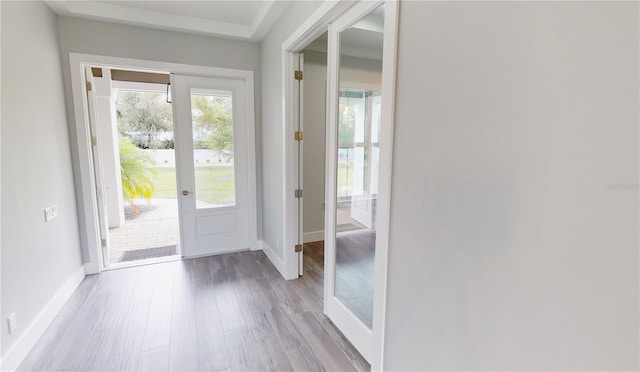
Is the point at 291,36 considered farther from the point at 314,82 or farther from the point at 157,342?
the point at 157,342

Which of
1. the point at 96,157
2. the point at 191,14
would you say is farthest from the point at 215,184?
the point at 191,14

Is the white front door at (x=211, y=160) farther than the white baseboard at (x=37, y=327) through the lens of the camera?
Yes

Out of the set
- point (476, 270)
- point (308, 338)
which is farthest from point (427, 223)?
point (308, 338)

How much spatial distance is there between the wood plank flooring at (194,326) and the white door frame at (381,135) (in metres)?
0.42

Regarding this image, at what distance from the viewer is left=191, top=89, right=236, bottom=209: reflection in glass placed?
3.45 meters

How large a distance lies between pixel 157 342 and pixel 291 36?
2.68 metres

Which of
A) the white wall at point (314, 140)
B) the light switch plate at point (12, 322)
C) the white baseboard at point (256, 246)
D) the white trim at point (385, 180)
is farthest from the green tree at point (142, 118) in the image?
the white trim at point (385, 180)

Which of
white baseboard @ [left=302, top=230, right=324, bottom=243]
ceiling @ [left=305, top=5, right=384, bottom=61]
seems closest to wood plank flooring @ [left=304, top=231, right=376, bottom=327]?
ceiling @ [left=305, top=5, right=384, bottom=61]

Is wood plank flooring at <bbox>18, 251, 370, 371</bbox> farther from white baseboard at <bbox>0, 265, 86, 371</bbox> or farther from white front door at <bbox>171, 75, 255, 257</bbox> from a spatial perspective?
white front door at <bbox>171, 75, 255, 257</bbox>

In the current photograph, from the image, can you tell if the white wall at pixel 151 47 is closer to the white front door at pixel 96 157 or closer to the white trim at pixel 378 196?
the white front door at pixel 96 157

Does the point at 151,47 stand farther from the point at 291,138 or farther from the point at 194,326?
the point at 194,326

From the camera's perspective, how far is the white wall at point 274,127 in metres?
2.84

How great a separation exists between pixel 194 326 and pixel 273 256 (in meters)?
1.29

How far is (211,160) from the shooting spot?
3.57 m
